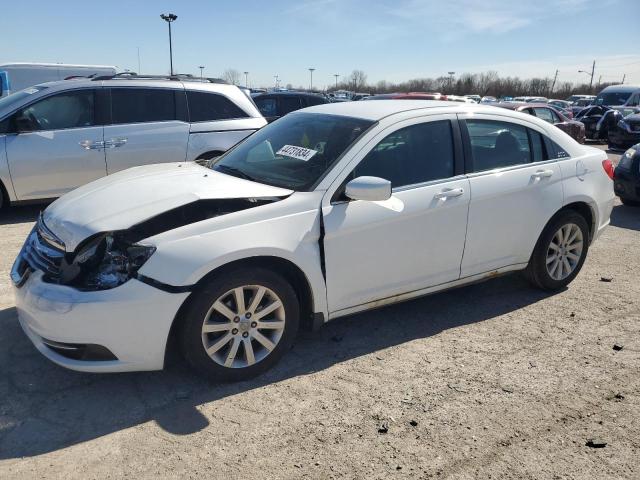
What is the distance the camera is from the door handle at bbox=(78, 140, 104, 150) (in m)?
7.06

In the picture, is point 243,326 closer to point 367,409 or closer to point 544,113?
point 367,409

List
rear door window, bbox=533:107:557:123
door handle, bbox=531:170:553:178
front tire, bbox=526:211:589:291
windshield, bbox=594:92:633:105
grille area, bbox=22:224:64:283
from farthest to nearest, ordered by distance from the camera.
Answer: windshield, bbox=594:92:633:105 < rear door window, bbox=533:107:557:123 < front tire, bbox=526:211:589:291 < door handle, bbox=531:170:553:178 < grille area, bbox=22:224:64:283

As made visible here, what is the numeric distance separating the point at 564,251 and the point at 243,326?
3.08 metres

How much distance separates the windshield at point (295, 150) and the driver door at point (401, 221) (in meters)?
0.20

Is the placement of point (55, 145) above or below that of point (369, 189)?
below

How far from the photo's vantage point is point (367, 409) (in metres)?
3.10

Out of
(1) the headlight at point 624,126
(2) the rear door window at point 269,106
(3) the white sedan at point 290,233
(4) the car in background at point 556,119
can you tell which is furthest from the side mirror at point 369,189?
(1) the headlight at point 624,126

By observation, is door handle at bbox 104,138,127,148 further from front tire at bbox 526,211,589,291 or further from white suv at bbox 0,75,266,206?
front tire at bbox 526,211,589,291

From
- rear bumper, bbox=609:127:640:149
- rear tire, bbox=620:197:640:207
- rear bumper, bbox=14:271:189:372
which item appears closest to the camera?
rear bumper, bbox=14:271:189:372

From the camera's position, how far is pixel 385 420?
301 centimetres

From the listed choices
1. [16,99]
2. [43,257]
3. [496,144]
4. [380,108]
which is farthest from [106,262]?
[16,99]

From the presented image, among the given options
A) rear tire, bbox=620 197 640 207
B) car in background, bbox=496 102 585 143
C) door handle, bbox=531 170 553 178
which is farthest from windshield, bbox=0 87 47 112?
car in background, bbox=496 102 585 143

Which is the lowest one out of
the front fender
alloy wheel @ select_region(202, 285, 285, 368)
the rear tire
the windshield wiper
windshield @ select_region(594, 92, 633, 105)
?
the rear tire

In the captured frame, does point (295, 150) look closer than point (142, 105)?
Yes
